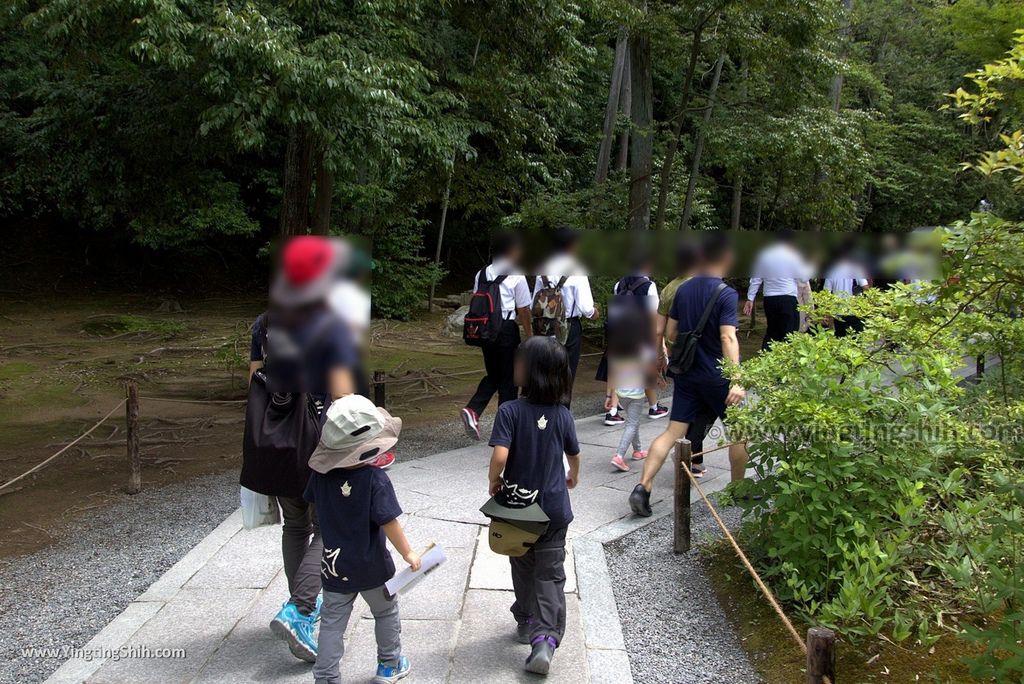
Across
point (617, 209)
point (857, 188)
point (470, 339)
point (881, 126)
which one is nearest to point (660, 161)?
point (617, 209)

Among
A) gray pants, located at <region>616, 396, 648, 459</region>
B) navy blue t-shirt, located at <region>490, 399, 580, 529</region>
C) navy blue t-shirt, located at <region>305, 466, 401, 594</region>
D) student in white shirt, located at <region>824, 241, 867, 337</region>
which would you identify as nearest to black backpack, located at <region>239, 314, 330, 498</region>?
navy blue t-shirt, located at <region>305, 466, 401, 594</region>

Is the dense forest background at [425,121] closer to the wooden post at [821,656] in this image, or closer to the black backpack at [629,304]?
the wooden post at [821,656]

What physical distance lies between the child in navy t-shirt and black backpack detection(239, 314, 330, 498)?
0.76 m

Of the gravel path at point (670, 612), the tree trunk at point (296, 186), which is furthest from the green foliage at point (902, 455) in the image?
the tree trunk at point (296, 186)

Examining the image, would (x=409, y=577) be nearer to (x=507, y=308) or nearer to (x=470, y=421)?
(x=507, y=308)

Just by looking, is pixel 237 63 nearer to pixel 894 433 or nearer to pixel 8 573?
pixel 8 573

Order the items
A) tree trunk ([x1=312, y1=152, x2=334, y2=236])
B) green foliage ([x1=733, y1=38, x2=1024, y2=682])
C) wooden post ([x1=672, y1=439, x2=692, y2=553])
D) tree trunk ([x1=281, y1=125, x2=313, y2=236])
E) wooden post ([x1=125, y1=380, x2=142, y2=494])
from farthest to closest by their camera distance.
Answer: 1. tree trunk ([x1=312, y1=152, x2=334, y2=236])
2. tree trunk ([x1=281, y1=125, x2=313, y2=236])
3. wooden post ([x1=125, y1=380, x2=142, y2=494])
4. wooden post ([x1=672, y1=439, x2=692, y2=553])
5. green foliage ([x1=733, y1=38, x2=1024, y2=682])

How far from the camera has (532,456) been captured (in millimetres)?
3209

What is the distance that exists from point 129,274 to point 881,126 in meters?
20.4

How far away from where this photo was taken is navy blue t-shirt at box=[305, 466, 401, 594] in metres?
2.89

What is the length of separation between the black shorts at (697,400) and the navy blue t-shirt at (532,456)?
1860mm

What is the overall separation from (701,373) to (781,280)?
3.08 metres

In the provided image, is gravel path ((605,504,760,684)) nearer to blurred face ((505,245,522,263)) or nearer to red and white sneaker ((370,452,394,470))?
red and white sneaker ((370,452,394,470))

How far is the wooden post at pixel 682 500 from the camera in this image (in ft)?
14.3
